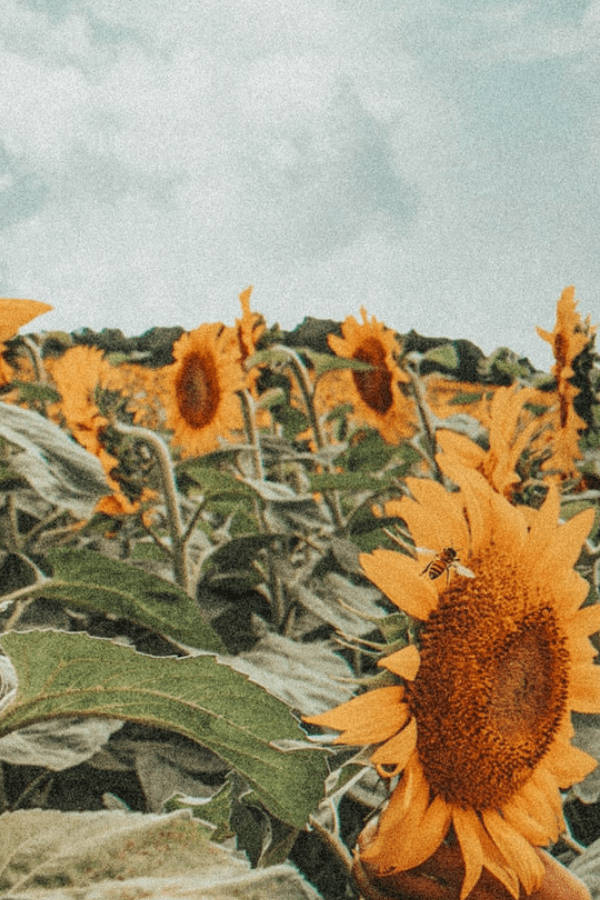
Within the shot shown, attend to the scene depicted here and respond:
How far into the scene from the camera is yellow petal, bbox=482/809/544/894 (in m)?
0.65

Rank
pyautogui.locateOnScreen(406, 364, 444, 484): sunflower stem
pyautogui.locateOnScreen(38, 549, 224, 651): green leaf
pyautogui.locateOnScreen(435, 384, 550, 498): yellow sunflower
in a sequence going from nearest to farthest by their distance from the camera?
pyautogui.locateOnScreen(38, 549, 224, 651): green leaf < pyautogui.locateOnScreen(435, 384, 550, 498): yellow sunflower < pyautogui.locateOnScreen(406, 364, 444, 484): sunflower stem

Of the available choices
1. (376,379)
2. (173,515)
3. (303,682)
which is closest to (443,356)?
(376,379)

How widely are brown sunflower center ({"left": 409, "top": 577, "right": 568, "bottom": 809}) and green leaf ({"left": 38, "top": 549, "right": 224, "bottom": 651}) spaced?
24cm

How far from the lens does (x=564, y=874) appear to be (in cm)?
65

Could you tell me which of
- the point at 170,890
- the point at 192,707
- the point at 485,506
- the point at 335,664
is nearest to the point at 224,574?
the point at 335,664

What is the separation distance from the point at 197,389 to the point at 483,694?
1.65 meters

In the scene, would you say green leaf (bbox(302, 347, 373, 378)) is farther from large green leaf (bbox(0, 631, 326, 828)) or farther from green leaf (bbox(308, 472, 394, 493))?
large green leaf (bbox(0, 631, 326, 828))

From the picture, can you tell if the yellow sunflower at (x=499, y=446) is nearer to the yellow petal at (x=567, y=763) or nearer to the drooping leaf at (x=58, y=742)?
the yellow petal at (x=567, y=763)

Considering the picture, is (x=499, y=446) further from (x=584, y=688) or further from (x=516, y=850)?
(x=516, y=850)

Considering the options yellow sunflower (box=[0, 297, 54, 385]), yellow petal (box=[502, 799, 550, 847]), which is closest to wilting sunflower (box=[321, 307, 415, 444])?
→ yellow petal (box=[502, 799, 550, 847])

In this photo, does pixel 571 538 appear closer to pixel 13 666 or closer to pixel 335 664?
pixel 335 664

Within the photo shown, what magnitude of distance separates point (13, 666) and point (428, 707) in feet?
1.16

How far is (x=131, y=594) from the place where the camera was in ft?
2.71

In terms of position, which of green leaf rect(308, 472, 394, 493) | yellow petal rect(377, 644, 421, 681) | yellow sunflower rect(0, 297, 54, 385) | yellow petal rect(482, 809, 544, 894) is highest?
yellow sunflower rect(0, 297, 54, 385)
